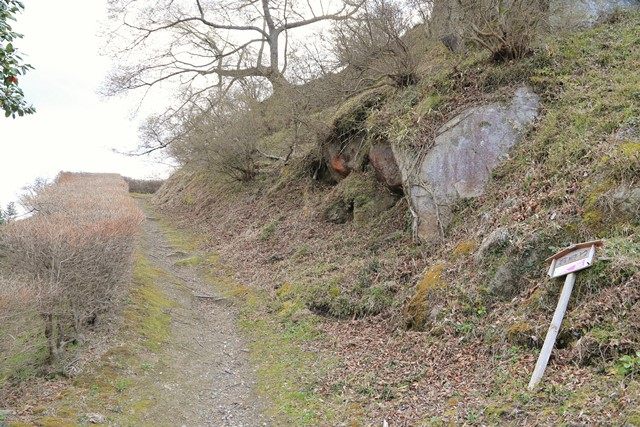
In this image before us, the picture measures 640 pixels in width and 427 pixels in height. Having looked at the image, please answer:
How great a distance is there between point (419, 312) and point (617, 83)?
6102 mm

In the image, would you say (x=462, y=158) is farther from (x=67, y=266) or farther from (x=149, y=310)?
(x=67, y=266)

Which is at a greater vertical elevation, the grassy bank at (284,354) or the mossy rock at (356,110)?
the mossy rock at (356,110)

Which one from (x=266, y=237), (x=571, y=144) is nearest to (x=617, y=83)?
(x=571, y=144)

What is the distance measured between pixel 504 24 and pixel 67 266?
990 centimetres

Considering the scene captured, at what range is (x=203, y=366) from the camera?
8.55 m

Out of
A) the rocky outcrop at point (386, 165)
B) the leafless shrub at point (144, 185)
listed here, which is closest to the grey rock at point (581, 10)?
the rocky outcrop at point (386, 165)

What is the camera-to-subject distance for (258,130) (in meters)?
17.5

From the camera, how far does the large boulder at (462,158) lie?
965cm

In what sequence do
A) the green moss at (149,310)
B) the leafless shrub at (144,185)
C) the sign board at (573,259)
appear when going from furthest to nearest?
the leafless shrub at (144,185) < the green moss at (149,310) < the sign board at (573,259)

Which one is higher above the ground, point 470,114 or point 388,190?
point 470,114

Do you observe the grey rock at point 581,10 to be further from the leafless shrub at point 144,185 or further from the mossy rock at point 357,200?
the leafless shrub at point 144,185

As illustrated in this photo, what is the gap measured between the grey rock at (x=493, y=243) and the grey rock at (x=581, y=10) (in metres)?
6.55

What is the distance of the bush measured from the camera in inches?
276

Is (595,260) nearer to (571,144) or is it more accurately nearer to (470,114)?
(571,144)
